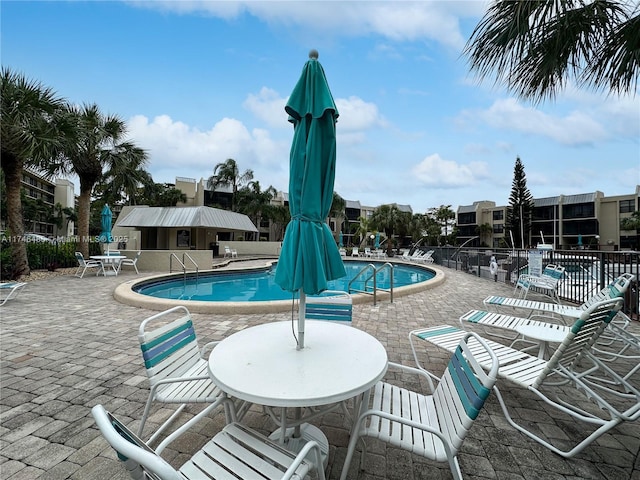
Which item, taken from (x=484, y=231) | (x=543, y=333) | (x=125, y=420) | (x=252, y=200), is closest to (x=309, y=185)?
(x=125, y=420)

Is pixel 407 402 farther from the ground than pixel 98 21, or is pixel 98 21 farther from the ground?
pixel 98 21

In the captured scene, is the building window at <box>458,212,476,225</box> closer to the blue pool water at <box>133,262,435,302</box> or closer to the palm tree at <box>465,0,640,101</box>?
the blue pool water at <box>133,262,435,302</box>

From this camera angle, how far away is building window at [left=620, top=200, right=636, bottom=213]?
3816 centimetres

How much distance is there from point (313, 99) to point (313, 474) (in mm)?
2329

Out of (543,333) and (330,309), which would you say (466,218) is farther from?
(330,309)

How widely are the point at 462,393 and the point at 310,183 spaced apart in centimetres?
148

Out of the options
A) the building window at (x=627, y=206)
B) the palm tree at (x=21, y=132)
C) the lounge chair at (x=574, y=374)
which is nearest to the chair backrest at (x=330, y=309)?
the lounge chair at (x=574, y=374)

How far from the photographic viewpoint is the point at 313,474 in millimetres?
1811

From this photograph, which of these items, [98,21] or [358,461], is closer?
[358,461]

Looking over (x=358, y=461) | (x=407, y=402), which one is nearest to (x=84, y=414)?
(x=358, y=461)

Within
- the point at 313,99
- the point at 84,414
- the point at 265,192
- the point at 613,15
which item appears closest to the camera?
the point at 313,99

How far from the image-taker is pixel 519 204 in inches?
1678

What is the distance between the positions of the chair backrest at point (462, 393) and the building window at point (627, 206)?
53.6 metres

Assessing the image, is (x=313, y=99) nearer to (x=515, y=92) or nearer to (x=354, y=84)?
(x=515, y=92)
